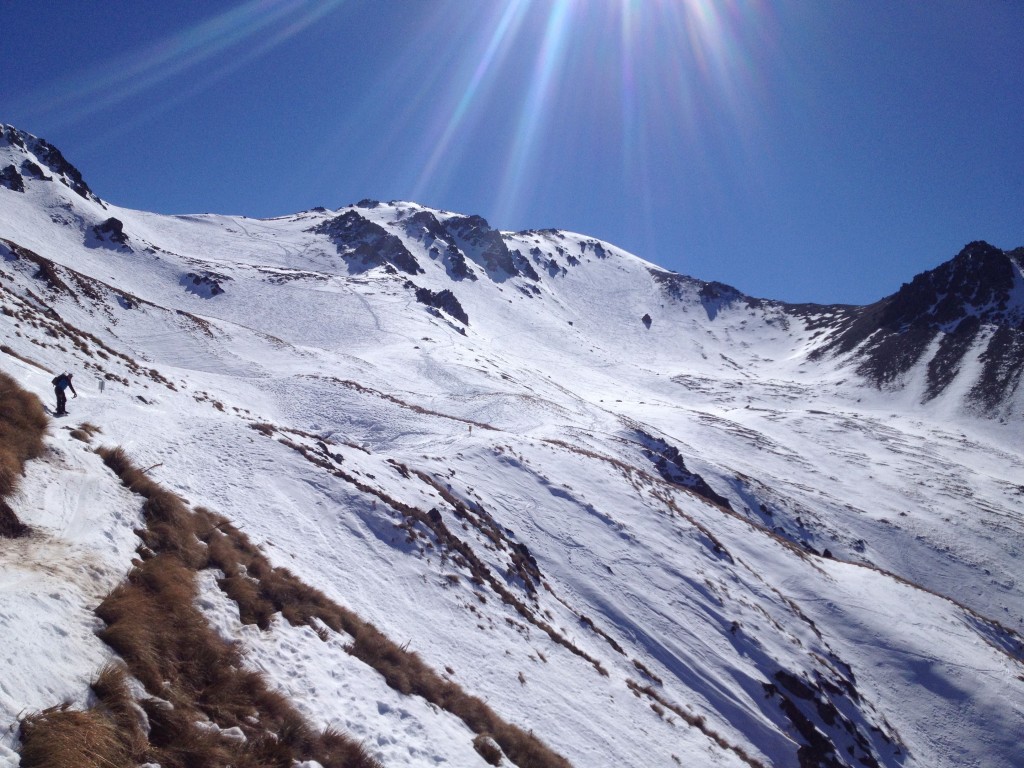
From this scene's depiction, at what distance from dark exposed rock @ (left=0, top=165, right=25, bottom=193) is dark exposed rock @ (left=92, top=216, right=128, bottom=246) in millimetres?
14631

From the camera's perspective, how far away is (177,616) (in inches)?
299

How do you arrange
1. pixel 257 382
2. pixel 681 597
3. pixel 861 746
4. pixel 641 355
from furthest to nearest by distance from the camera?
1. pixel 641 355
2. pixel 257 382
3. pixel 681 597
4. pixel 861 746

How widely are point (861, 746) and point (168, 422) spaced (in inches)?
1248

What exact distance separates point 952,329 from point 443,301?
119m

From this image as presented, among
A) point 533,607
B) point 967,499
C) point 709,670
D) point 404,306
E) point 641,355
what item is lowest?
point 533,607

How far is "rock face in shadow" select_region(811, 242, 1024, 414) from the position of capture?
97.8 meters

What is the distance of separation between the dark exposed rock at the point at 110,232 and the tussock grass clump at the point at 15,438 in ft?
296

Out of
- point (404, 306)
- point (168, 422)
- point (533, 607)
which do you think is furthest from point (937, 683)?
point (404, 306)

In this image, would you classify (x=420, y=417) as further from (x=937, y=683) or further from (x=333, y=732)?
(x=937, y=683)

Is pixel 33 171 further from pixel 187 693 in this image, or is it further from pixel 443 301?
pixel 187 693

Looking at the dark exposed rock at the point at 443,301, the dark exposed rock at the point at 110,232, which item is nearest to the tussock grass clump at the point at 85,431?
the dark exposed rock at the point at 443,301

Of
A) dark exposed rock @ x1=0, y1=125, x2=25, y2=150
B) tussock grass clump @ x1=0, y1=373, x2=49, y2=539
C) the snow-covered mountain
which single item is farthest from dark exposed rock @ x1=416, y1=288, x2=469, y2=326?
tussock grass clump @ x1=0, y1=373, x2=49, y2=539

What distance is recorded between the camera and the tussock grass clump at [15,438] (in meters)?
7.73

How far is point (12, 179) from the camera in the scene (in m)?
83.6
